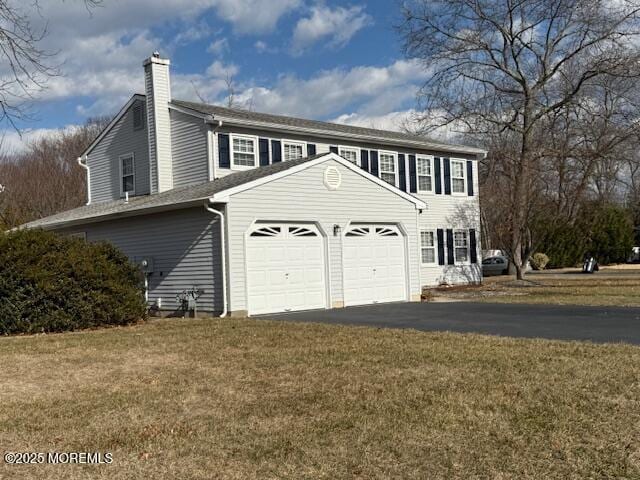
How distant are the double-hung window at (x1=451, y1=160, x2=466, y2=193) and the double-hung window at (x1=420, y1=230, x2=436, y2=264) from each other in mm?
2527

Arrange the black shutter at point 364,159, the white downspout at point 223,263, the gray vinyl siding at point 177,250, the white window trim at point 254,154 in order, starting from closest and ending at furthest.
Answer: the white downspout at point 223,263, the gray vinyl siding at point 177,250, the white window trim at point 254,154, the black shutter at point 364,159

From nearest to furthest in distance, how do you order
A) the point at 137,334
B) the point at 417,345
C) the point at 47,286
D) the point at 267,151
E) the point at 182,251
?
the point at 417,345, the point at 137,334, the point at 47,286, the point at 182,251, the point at 267,151

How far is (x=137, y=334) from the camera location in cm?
1265

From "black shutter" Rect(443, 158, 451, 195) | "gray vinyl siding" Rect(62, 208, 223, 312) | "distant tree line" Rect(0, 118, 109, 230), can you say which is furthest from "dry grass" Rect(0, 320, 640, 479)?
"distant tree line" Rect(0, 118, 109, 230)

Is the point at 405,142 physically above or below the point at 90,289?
above

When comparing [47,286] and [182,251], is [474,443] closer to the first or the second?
[47,286]

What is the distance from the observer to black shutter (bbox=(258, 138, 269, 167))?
2122 centimetres

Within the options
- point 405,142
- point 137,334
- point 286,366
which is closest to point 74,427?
point 286,366

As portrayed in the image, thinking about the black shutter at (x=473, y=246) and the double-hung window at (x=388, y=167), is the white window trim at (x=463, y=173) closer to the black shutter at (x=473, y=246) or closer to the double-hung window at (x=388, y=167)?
the black shutter at (x=473, y=246)

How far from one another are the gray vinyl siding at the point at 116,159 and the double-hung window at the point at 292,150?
457 cm

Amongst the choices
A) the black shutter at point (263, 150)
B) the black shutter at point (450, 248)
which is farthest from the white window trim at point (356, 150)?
the black shutter at point (450, 248)

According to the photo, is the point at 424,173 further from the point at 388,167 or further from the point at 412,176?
the point at 388,167

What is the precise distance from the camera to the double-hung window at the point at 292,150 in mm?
21984

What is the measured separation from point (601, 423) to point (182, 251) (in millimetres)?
12710
